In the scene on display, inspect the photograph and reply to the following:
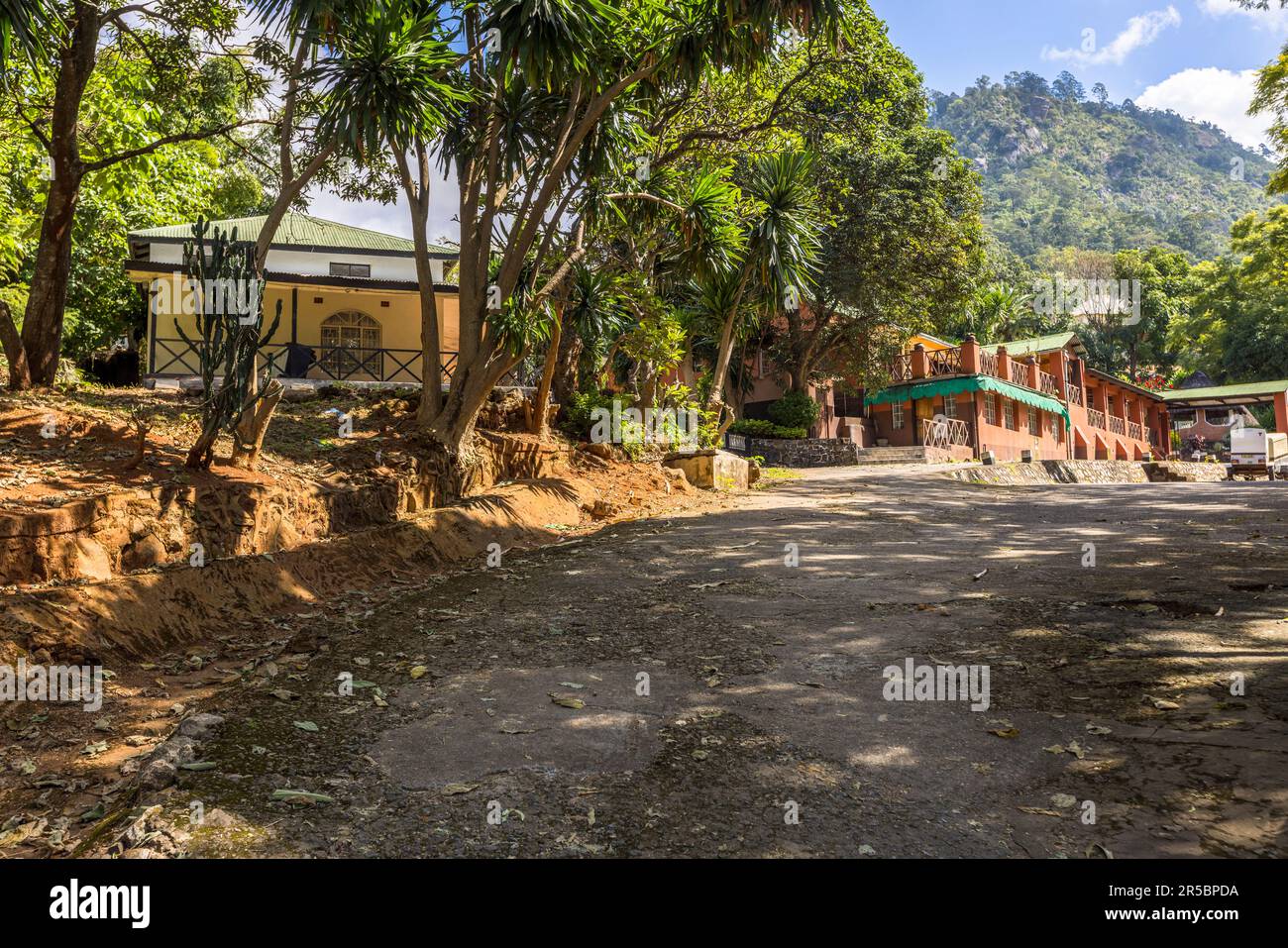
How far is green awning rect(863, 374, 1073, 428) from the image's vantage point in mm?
30797

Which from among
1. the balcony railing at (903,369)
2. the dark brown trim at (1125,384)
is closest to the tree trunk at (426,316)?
the balcony railing at (903,369)

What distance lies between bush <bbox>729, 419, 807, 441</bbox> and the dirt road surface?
19461 mm

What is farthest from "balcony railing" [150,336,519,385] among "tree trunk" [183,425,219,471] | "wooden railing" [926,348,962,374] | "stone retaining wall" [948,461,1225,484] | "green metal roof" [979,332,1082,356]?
"green metal roof" [979,332,1082,356]

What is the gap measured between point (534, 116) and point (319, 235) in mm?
15282

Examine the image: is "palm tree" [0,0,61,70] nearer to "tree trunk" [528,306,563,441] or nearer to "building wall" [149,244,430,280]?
"tree trunk" [528,306,563,441]

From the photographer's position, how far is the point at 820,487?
17.1m

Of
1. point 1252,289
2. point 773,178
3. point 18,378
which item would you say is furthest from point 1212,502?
point 1252,289

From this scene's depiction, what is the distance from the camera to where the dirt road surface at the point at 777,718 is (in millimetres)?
3480

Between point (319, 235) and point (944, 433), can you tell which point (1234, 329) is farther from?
point (319, 235)

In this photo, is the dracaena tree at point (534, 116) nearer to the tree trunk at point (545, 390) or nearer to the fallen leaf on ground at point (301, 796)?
the tree trunk at point (545, 390)

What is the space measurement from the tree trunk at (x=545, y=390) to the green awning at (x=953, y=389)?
19.7 m

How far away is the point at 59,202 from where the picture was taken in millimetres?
11484

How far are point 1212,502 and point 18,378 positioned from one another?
54.5 feet
